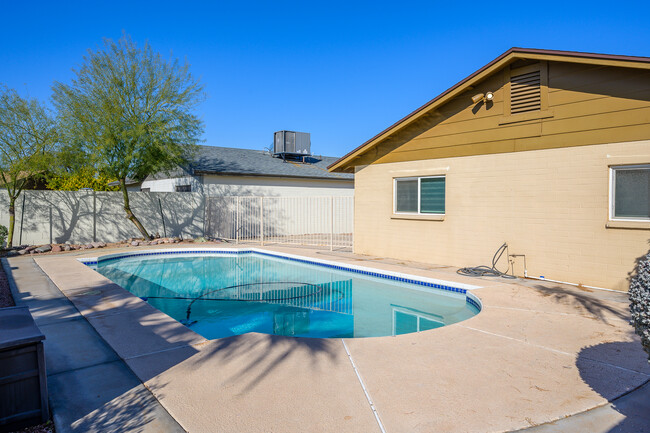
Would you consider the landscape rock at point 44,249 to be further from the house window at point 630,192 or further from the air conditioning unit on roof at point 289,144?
the house window at point 630,192

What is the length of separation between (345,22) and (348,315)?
1682 centimetres

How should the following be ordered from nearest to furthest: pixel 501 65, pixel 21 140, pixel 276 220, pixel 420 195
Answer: pixel 501 65 → pixel 420 195 → pixel 21 140 → pixel 276 220

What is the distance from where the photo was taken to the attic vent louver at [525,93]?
331 inches

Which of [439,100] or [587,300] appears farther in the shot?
[439,100]

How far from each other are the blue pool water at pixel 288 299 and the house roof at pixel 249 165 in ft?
22.4

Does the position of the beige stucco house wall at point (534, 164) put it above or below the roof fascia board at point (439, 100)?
below

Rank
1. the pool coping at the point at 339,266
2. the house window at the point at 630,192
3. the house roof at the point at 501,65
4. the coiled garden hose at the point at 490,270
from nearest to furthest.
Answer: the house roof at the point at 501,65 < the house window at the point at 630,192 < the pool coping at the point at 339,266 < the coiled garden hose at the point at 490,270

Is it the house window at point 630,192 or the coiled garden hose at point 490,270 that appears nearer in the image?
the house window at point 630,192

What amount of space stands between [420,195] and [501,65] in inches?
140

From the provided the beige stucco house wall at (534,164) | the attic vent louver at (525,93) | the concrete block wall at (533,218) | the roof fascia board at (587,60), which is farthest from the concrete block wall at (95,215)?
the roof fascia board at (587,60)

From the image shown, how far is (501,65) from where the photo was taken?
28.5 ft

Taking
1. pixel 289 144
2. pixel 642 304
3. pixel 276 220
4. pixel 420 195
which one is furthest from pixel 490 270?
pixel 289 144

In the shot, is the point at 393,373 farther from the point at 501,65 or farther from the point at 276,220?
the point at 276,220

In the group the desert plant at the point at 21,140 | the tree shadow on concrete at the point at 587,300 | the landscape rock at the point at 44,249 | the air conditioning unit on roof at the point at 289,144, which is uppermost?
the air conditioning unit on roof at the point at 289,144
